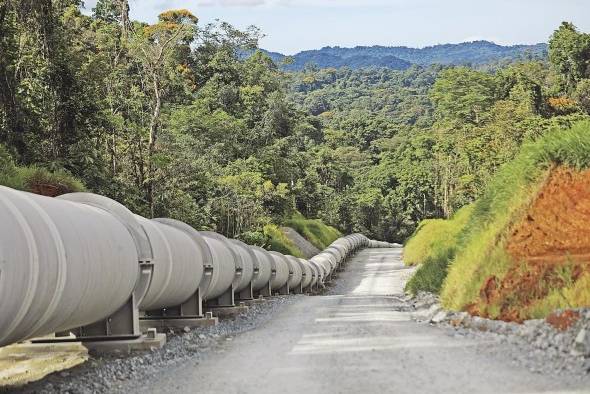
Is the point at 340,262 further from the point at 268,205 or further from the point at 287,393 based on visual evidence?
the point at 287,393

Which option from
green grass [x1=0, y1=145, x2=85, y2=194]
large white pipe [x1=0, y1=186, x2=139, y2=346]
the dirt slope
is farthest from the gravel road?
the dirt slope

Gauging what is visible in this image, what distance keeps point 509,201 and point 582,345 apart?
8175 mm

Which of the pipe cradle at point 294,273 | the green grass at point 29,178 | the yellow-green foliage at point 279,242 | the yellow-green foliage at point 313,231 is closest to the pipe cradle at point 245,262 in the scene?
the green grass at point 29,178

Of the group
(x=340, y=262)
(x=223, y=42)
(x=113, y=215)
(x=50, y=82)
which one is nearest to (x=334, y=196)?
(x=223, y=42)

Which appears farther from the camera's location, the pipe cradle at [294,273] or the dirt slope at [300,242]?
the dirt slope at [300,242]

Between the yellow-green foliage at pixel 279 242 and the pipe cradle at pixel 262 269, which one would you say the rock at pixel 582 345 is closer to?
the pipe cradle at pixel 262 269

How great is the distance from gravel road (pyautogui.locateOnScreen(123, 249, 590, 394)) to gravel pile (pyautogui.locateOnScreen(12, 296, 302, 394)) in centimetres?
26

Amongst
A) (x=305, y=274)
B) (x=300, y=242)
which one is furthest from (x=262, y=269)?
(x=300, y=242)

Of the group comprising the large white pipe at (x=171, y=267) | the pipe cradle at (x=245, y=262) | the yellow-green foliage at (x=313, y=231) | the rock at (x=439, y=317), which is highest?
the large white pipe at (x=171, y=267)

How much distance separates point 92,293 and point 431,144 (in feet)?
336

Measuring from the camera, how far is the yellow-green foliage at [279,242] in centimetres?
5369

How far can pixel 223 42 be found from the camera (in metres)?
110

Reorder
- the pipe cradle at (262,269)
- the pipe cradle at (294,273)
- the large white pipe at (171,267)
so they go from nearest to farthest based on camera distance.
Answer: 1. the large white pipe at (171,267)
2. the pipe cradle at (262,269)
3. the pipe cradle at (294,273)

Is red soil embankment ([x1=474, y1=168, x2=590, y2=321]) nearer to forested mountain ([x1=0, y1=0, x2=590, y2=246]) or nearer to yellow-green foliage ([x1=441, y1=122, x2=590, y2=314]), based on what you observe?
yellow-green foliage ([x1=441, y1=122, x2=590, y2=314])
